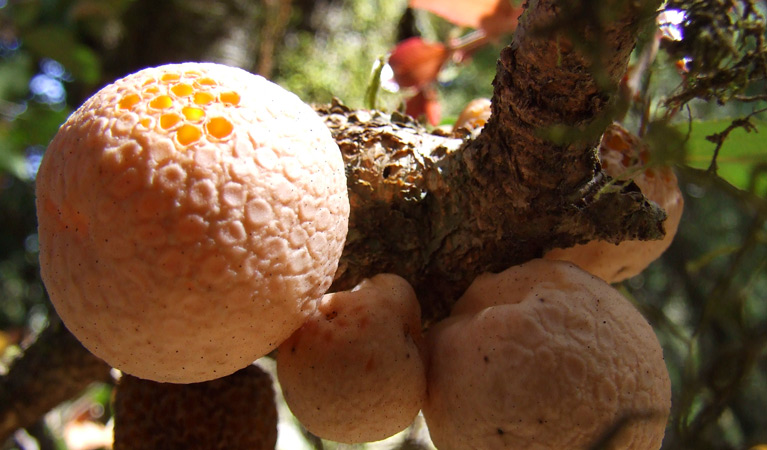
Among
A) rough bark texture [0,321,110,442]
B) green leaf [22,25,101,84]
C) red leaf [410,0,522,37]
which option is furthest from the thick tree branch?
green leaf [22,25,101,84]

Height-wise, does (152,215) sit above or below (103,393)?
above

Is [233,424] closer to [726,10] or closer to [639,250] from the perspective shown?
[639,250]

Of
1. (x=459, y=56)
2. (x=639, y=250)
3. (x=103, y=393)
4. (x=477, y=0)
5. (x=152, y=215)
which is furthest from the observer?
(x=103, y=393)

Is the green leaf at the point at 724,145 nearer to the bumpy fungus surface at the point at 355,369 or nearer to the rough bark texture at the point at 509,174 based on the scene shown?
the rough bark texture at the point at 509,174

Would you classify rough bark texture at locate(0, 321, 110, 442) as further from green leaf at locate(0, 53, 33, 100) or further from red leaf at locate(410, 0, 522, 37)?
green leaf at locate(0, 53, 33, 100)

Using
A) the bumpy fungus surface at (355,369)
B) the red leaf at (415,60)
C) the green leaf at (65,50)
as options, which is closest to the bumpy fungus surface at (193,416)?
the bumpy fungus surface at (355,369)

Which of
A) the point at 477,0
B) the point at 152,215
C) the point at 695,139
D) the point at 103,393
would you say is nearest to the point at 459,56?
the point at 477,0

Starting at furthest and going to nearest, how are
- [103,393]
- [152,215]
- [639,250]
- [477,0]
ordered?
[103,393] → [477,0] → [639,250] → [152,215]
